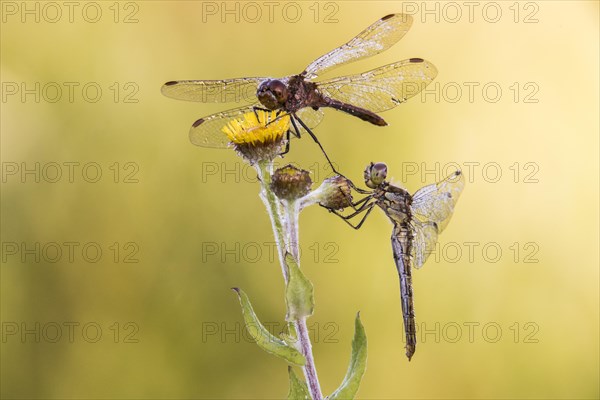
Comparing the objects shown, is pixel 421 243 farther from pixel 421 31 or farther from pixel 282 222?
pixel 421 31

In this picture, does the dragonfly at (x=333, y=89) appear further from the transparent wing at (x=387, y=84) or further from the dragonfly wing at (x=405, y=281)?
the dragonfly wing at (x=405, y=281)

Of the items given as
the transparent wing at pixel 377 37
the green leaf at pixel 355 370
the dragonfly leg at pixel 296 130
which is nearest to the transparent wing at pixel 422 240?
the dragonfly leg at pixel 296 130

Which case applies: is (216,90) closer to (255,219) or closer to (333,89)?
(333,89)

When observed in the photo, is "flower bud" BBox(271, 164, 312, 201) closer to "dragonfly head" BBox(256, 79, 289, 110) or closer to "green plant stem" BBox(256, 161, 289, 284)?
"green plant stem" BBox(256, 161, 289, 284)

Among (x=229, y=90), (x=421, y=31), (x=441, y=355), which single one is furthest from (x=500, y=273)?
(x=229, y=90)

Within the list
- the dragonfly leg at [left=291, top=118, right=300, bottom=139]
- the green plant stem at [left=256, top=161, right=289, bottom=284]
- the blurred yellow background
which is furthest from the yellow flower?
the blurred yellow background

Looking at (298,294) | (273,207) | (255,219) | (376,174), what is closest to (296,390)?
(298,294)
